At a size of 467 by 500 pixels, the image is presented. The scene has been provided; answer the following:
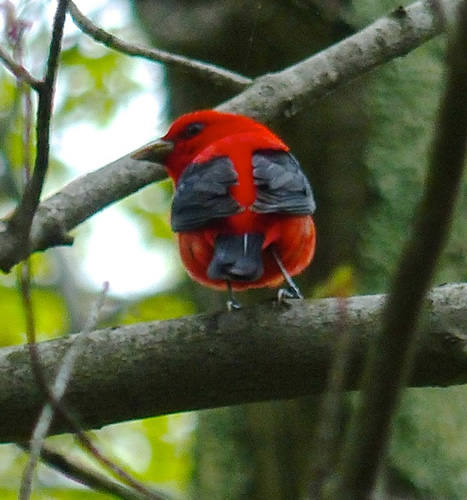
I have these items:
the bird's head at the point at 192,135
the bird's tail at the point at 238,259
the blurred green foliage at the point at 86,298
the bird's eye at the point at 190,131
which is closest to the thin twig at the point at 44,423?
the bird's tail at the point at 238,259

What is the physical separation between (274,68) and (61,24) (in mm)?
2902

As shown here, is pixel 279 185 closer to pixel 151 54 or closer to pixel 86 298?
pixel 151 54

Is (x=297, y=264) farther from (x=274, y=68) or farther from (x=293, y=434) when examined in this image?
(x=274, y=68)

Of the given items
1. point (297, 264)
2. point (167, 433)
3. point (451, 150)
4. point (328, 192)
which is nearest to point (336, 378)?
point (451, 150)

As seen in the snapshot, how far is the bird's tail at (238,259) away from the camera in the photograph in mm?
3344

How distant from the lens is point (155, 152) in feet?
14.3

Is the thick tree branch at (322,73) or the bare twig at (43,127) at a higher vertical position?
the thick tree branch at (322,73)

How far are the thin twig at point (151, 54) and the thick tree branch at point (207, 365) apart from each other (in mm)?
1039

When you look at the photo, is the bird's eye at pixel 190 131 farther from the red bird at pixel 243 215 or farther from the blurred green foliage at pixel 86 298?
the blurred green foliage at pixel 86 298

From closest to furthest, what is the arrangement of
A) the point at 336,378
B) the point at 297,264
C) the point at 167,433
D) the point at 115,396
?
the point at 336,378
the point at 115,396
the point at 297,264
the point at 167,433

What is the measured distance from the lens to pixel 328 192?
468 centimetres

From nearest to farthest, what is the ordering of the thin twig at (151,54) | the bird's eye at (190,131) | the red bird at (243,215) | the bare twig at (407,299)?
the bare twig at (407,299), the thin twig at (151,54), the red bird at (243,215), the bird's eye at (190,131)

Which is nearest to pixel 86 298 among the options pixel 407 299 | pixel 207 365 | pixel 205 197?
pixel 205 197

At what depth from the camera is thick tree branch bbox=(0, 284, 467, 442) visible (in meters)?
2.72
